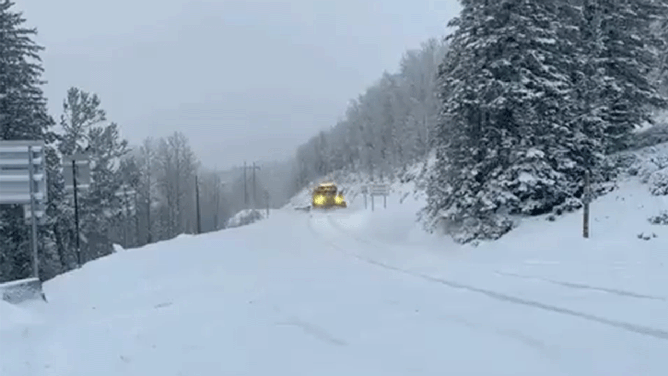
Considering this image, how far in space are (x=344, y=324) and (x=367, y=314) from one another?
655mm

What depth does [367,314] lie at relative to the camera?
8.20 meters

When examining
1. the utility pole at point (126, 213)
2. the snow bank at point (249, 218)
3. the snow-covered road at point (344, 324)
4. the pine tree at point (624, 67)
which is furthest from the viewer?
the snow bank at point (249, 218)

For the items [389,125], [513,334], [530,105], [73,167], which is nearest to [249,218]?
[389,125]

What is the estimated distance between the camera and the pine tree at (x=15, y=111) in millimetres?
25500

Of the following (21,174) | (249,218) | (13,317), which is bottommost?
(249,218)

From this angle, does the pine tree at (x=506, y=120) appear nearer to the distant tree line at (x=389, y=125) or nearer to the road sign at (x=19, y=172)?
the road sign at (x=19, y=172)

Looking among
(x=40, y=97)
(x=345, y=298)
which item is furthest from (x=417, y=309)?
(x=40, y=97)

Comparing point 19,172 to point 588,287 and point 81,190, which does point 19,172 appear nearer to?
point 588,287

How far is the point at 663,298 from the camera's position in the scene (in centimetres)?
838

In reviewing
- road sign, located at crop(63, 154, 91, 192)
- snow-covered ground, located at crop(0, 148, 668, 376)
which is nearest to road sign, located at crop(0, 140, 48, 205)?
snow-covered ground, located at crop(0, 148, 668, 376)

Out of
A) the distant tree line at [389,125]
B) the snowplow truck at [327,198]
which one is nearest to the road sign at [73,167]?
the snowplow truck at [327,198]

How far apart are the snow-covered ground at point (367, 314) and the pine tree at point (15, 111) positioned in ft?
44.7

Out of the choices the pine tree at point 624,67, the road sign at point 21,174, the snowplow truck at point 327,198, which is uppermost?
the pine tree at point 624,67

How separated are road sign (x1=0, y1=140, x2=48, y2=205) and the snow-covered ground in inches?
93.5
